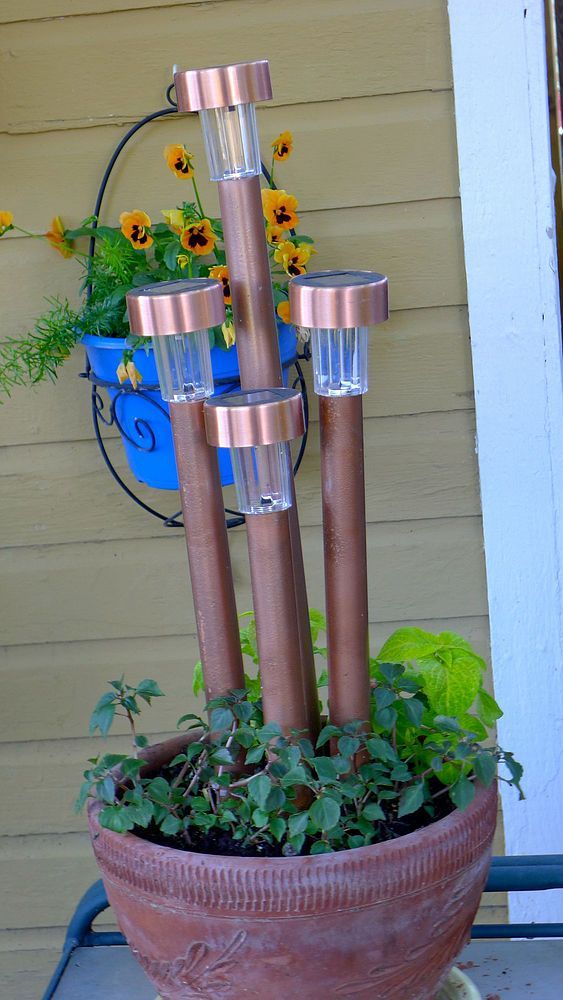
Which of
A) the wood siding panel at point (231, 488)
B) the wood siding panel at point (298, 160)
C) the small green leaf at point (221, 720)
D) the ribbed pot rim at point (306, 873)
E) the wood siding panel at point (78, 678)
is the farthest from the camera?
the wood siding panel at point (78, 678)

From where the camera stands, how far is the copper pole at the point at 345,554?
74 cm

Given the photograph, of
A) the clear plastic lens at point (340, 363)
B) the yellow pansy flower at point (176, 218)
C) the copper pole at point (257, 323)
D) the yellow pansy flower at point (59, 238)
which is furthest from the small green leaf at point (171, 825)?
the yellow pansy flower at point (59, 238)

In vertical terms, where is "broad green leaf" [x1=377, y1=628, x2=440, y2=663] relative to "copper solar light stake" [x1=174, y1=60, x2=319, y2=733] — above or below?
below

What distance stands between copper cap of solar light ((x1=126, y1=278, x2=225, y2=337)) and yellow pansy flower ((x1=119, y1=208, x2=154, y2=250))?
65 cm

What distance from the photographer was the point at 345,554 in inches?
29.8

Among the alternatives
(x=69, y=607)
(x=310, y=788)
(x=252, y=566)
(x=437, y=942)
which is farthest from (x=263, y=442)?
(x=69, y=607)

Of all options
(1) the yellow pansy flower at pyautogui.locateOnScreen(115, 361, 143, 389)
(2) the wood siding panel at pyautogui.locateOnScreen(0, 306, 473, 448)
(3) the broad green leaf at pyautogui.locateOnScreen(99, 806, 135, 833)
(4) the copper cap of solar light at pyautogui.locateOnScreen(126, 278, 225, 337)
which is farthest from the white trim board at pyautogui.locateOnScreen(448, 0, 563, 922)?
(3) the broad green leaf at pyautogui.locateOnScreen(99, 806, 135, 833)

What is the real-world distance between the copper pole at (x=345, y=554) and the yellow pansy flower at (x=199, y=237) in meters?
0.62

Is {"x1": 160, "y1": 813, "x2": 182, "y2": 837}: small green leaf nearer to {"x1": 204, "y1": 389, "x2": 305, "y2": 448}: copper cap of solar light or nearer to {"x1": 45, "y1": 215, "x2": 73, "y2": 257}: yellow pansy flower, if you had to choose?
{"x1": 204, "y1": 389, "x2": 305, "y2": 448}: copper cap of solar light

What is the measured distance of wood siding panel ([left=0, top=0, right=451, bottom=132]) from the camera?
1.43 m

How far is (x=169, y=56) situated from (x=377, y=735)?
3.54 ft

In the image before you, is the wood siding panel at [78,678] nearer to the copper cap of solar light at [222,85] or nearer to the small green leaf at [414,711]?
the small green leaf at [414,711]

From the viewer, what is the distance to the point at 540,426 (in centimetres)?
152

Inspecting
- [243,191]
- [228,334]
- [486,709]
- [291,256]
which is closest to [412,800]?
[486,709]
